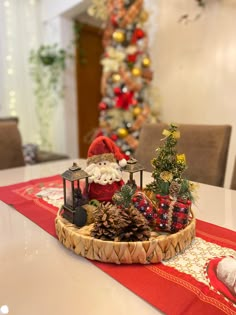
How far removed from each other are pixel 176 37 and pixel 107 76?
0.80 m

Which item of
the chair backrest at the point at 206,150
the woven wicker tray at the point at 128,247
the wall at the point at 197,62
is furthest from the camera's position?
the wall at the point at 197,62

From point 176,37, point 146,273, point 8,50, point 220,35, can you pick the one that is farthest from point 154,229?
point 8,50

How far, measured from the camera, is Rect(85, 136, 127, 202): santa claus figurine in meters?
0.80

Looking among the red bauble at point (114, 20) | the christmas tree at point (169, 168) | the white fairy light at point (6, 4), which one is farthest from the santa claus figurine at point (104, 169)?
the white fairy light at point (6, 4)

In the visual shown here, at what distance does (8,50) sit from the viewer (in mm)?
3418

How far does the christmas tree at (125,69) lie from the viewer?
273cm

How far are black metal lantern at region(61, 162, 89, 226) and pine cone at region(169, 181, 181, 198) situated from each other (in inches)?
8.6

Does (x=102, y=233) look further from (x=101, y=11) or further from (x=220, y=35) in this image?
(x=101, y=11)

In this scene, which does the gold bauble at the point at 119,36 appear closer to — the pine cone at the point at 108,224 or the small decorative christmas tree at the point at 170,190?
the small decorative christmas tree at the point at 170,190

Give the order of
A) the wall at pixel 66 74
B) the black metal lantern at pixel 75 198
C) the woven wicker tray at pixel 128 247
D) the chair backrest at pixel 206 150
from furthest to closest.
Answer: the wall at pixel 66 74, the chair backrest at pixel 206 150, the black metal lantern at pixel 75 198, the woven wicker tray at pixel 128 247

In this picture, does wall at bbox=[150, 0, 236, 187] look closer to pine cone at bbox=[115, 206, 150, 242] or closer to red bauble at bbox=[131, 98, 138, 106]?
red bauble at bbox=[131, 98, 138, 106]

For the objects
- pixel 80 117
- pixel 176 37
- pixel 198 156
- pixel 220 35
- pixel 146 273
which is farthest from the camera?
pixel 80 117

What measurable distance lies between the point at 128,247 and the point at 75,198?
8.2 inches

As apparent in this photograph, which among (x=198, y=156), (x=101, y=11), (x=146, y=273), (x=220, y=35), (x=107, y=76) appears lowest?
(x=146, y=273)
